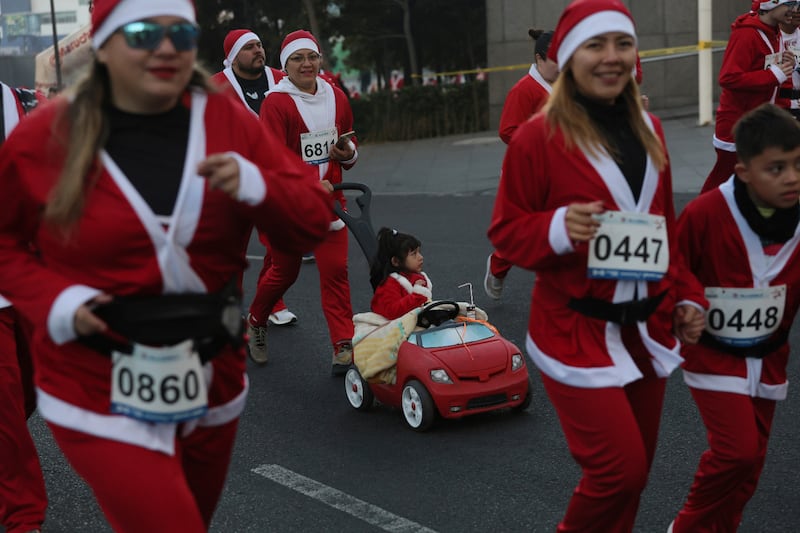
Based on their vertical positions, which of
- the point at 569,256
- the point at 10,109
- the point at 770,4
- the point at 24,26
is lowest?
the point at 24,26

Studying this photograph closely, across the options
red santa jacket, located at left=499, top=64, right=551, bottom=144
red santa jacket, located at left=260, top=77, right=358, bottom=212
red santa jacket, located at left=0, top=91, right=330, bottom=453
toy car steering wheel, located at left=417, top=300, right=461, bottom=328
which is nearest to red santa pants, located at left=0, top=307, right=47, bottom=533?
red santa jacket, located at left=0, top=91, right=330, bottom=453

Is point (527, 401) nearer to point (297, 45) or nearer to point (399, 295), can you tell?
point (399, 295)

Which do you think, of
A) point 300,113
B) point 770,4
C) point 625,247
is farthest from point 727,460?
point 770,4

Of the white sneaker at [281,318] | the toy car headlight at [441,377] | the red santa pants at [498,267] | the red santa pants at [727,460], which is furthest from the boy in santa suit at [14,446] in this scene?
the red santa pants at [498,267]

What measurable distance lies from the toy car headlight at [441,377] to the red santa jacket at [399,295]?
50cm

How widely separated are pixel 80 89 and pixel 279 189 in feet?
1.96

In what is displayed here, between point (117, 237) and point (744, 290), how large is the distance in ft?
6.97

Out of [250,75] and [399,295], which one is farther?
[250,75]

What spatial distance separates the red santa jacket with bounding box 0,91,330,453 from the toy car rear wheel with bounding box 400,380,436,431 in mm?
2955

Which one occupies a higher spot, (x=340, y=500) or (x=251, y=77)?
(x=251, y=77)

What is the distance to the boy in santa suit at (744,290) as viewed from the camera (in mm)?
4102

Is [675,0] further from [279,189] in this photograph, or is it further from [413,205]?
[279,189]

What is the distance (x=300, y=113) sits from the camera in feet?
25.7

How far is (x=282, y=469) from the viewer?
19.7 feet
